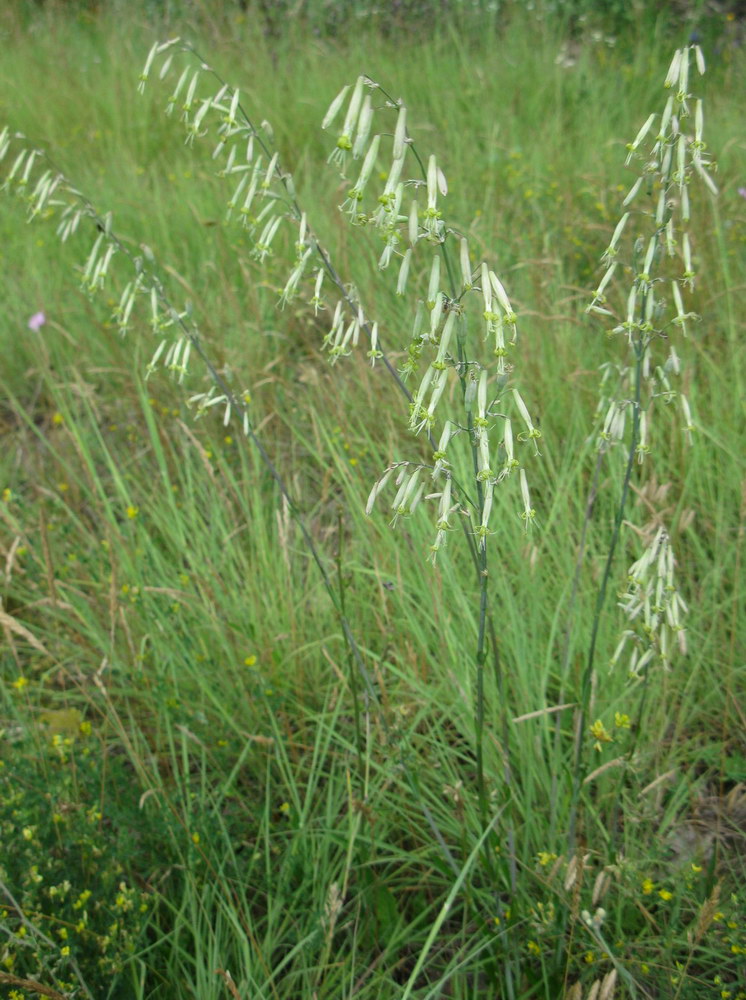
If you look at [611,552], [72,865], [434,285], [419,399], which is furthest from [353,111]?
[72,865]

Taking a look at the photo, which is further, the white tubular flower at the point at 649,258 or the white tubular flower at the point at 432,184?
the white tubular flower at the point at 649,258

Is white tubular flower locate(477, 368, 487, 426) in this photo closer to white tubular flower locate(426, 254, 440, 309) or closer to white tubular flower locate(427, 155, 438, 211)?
white tubular flower locate(426, 254, 440, 309)

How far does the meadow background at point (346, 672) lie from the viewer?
1.57 meters

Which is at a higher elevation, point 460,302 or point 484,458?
point 460,302

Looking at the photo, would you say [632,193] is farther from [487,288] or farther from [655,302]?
[487,288]

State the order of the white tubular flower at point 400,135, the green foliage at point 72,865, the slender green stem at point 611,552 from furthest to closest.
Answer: the green foliage at point 72,865
the slender green stem at point 611,552
the white tubular flower at point 400,135

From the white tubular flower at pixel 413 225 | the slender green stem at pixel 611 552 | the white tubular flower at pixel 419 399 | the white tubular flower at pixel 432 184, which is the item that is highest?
the white tubular flower at pixel 432 184

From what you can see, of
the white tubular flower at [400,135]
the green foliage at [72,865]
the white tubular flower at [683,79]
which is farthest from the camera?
the green foliage at [72,865]

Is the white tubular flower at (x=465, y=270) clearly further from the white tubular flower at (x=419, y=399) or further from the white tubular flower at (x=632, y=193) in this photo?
the white tubular flower at (x=632, y=193)

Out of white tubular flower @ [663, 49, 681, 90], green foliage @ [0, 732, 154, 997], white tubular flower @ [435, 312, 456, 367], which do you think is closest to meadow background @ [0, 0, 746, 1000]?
green foliage @ [0, 732, 154, 997]

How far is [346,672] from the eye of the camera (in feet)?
6.81

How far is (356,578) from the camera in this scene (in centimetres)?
233

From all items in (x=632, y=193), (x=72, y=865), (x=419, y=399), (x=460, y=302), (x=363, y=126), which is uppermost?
(x=363, y=126)

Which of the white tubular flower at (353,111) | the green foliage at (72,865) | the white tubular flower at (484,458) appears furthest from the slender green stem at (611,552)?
the green foliage at (72,865)
